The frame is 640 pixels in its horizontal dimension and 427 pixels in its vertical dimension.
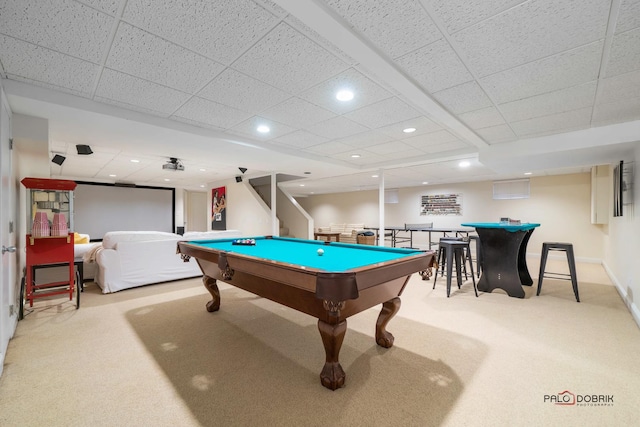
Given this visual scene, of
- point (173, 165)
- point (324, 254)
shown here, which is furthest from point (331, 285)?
point (173, 165)

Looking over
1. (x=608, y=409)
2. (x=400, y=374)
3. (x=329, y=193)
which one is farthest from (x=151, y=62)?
(x=329, y=193)

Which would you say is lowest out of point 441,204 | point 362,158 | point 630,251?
point 630,251

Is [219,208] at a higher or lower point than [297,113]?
lower

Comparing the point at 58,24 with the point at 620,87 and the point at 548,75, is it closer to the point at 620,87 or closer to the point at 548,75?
the point at 548,75

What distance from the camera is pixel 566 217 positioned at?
717 centimetres

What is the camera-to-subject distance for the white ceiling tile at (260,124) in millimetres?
3508

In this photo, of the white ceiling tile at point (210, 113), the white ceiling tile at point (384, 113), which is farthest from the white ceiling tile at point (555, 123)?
the white ceiling tile at point (210, 113)

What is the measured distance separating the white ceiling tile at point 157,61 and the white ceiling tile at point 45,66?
0.94 ft

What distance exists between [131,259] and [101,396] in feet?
9.68

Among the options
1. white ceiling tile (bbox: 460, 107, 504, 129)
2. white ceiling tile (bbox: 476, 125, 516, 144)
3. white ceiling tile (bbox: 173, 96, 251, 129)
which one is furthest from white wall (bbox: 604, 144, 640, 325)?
white ceiling tile (bbox: 173, 96, 251, 129)

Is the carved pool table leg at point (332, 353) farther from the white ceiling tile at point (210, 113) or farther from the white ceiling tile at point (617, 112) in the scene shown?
the white ceiling tile at point (617, 112)

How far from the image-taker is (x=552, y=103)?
2824 millimetres

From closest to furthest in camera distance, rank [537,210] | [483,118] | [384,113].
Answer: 1. [384,113]
2. [483,118]
3. [537,210]

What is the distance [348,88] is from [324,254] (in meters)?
1.58
